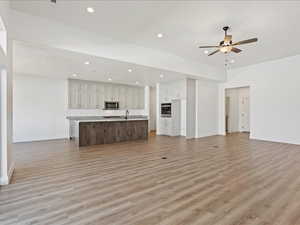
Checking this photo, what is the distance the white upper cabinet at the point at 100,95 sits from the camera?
28.1 ft

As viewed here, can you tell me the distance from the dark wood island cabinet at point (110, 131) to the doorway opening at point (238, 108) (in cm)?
585

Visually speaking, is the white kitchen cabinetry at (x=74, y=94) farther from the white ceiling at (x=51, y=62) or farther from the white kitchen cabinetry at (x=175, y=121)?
the white kitchen cabinetry at (x=175, y=121)

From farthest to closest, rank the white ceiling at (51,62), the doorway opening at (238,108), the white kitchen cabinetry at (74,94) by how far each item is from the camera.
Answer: the doorway opening at (238,108)
the white kitchen cabinetry at (74,94)
the white ceiling at (51,62)

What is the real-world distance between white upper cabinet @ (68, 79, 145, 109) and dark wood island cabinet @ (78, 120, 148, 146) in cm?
256

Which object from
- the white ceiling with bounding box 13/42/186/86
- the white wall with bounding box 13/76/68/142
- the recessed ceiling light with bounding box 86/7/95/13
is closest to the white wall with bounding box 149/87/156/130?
the white wall with bounding box 13/76/68/142

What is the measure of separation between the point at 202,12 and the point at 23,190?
180 inches

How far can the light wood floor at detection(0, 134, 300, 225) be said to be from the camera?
2039mm

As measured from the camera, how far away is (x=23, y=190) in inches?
108

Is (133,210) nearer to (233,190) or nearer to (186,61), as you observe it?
(233,190)

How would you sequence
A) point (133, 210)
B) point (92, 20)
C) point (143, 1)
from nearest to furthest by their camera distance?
point (133, 210) < point (143, 1) < point (92, 20)

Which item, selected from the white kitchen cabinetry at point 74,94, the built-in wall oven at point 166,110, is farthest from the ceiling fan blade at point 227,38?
the white kitchen cabinetry at point 74,94

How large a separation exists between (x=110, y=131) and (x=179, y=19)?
4.62 meters

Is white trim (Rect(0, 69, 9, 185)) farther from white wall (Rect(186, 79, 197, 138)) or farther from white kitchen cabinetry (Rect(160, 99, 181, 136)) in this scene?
white kitchen cabinetry (Rect(160, 99, 181, 136))

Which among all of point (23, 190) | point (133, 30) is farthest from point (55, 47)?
point (23, 190)
